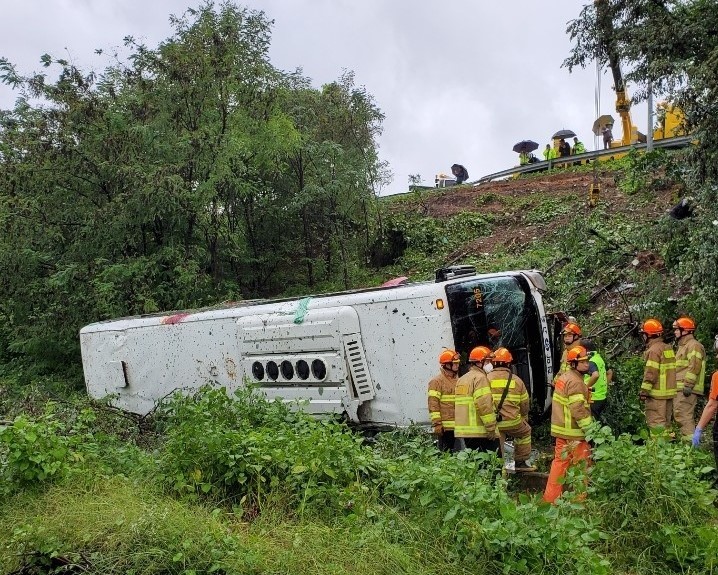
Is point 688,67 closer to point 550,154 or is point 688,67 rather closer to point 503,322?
point 503,322

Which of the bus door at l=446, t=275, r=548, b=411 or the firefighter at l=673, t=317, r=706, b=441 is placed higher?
the bus door at l=446, t=275, r=548, b=411

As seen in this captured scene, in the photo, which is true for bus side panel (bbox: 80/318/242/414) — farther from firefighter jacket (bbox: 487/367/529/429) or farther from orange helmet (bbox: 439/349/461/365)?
firefighter jacket (bbox: 487/367/529/429)

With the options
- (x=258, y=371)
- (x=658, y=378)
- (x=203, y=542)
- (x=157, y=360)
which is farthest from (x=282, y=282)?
(x=203, y=542)

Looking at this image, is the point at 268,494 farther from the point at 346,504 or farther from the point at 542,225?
the point at 542,225

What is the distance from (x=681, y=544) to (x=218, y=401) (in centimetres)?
414

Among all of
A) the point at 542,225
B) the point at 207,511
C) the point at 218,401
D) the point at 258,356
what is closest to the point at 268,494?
the point at 207,511

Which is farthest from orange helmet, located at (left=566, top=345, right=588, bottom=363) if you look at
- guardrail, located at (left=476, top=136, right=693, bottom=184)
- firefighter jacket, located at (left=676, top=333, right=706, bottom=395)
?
guardrail, located at (left=476, top=136, right=693, bottom=184)

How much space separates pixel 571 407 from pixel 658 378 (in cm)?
218

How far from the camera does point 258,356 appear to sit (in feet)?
28.1

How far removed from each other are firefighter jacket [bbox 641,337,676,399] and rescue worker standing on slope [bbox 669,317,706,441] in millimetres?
71

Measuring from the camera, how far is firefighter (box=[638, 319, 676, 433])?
754cm

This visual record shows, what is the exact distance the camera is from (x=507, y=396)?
6758 millimetres

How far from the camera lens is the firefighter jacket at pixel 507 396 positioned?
6.73 meters

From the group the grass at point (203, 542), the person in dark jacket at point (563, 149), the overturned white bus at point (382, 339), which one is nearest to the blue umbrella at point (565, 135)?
the person in dark jacket at point (563, 149)
